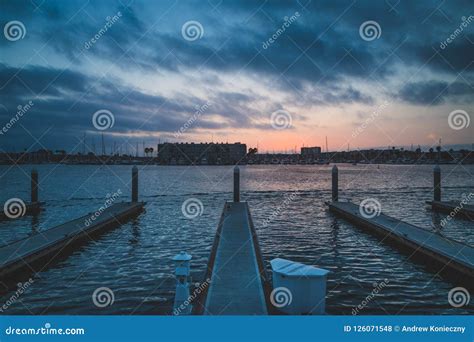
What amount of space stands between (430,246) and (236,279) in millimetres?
8969

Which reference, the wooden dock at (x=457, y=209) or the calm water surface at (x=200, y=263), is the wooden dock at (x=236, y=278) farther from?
the wooden dock at (x=457, y=209)

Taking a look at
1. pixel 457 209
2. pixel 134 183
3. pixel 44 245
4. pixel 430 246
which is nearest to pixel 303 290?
pixel 430 246

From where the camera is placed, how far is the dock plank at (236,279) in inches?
314

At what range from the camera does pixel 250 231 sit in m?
16.9

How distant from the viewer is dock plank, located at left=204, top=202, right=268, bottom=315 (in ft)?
26.2

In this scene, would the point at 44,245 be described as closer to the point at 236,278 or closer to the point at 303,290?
the point at 236,278

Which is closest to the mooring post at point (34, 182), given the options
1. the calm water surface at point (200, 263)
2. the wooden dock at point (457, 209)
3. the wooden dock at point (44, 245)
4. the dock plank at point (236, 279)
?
the calm water surface at point (200, 263)

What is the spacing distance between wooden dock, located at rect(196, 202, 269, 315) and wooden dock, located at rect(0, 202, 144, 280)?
270 inches

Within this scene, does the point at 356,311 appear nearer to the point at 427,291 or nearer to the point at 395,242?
the point at 427,291

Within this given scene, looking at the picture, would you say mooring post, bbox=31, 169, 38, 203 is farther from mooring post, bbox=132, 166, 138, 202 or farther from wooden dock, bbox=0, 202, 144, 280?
wooden dock, bbox=0, 202, 144, 280

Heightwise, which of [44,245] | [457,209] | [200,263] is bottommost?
[200,263]

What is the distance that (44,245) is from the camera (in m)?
Answer: 14.8

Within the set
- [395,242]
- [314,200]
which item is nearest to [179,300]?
[395,242]

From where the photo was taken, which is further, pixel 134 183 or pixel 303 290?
pixel 134 183
